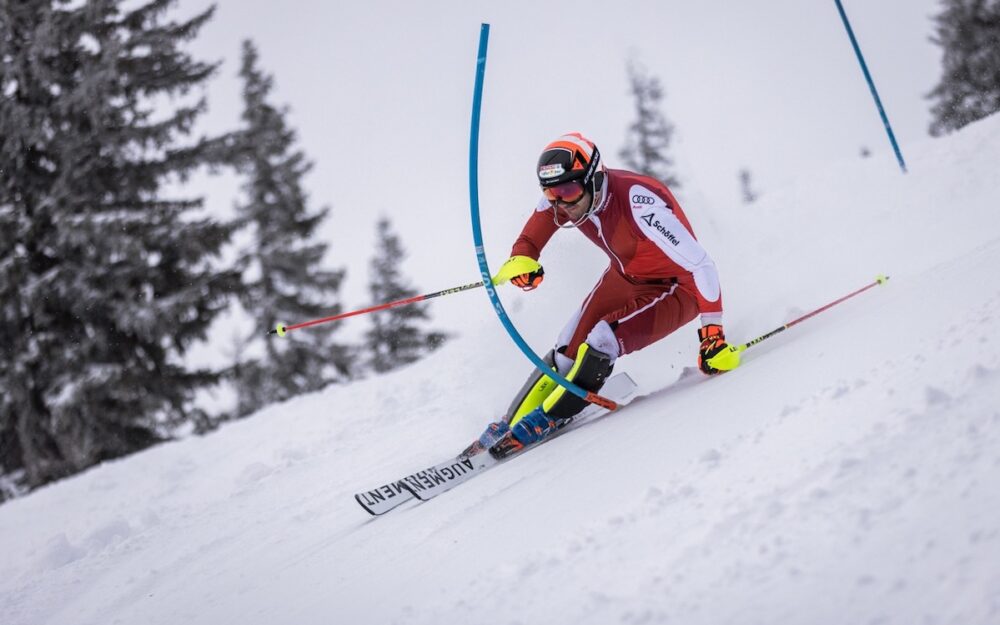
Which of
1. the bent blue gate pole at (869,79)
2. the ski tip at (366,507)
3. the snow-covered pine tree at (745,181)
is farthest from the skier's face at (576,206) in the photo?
the snow-covered pine tree at (745,181)

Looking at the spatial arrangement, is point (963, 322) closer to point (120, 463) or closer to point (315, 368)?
point (120, 463)

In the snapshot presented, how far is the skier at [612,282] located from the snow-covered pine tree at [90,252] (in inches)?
346

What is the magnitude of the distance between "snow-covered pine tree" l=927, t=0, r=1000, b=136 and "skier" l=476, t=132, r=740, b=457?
25.0 meters

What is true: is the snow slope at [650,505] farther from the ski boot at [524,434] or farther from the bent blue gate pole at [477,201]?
the bent blue gate pole at [477,201]

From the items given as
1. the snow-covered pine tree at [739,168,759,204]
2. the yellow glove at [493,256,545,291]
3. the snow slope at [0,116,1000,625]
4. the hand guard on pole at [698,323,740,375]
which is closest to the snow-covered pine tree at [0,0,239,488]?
the snow slope at [0,116,1000,625]

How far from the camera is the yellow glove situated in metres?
4.82

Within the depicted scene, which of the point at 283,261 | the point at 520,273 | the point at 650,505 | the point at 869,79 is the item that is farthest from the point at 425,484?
the point at 283,261

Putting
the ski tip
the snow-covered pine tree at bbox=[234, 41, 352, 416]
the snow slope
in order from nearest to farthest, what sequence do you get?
1. the snow slope
2. the ski tip
3. the snow-covered pine tree at bbox=[234, 41, 352, 416]

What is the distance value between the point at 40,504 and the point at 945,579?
293 inches

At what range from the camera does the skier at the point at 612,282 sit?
436cm

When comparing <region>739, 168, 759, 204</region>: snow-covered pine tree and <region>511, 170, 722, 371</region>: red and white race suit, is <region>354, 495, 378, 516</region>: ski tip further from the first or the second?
<region>739, 168, 759, 204</region>: snow-covered pine tree

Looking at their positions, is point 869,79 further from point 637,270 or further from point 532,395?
point 532,395

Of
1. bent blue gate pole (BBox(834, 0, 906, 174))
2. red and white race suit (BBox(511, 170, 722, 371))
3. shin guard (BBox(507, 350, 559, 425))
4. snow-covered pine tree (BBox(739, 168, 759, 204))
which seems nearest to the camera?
red and white race suit (BBox(511, 170, 722, 371))

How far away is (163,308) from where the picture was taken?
11.3 m
